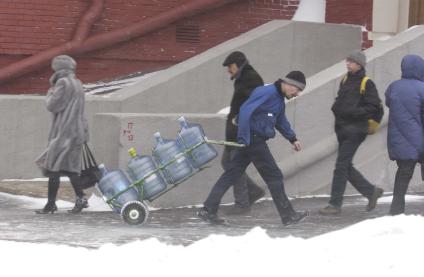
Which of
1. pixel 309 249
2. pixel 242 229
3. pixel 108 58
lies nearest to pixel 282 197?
pixel 242 229

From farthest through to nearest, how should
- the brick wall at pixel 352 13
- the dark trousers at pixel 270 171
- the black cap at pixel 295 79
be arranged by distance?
the brick wall at pixel 352 13, the dark trousers at pixel 270 171, the black cap at pixel 295 79

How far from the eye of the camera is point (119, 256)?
6.89 metres

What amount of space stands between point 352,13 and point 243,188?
6206 mm

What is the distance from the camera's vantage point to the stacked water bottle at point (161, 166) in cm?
936

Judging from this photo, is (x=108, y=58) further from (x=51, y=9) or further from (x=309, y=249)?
(x=309, y=249)

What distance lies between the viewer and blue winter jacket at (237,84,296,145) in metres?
8.99

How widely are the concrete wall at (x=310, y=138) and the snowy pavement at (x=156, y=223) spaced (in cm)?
27

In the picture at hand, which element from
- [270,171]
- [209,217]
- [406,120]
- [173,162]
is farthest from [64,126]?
[406,120]

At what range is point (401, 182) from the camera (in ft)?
30.7

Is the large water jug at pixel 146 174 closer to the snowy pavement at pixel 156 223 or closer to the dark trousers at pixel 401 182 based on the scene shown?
the snowy pavement at pixel 156 223

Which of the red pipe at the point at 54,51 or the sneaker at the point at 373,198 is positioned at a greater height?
the red pipe at the point at 54,51

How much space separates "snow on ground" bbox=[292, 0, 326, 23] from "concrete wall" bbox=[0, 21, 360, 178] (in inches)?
50.2

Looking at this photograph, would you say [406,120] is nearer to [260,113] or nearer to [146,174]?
[260,113]

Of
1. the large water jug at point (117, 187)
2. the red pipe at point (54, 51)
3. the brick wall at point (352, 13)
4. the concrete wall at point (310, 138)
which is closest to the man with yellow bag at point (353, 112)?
the concrete wall at point (310, 138)
